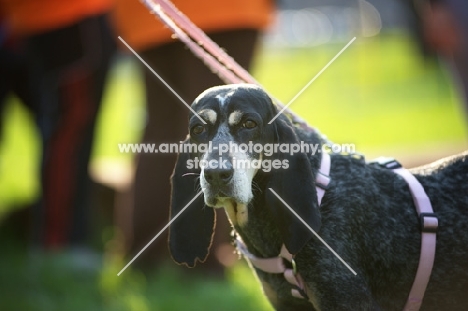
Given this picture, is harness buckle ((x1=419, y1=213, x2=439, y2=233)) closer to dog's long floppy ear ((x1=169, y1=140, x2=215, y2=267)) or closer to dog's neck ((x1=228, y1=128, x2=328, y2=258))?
dog's neck ((x1=228, y1=128, x2=328, y2=258))

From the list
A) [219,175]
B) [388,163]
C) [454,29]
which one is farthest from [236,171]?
[454,29]

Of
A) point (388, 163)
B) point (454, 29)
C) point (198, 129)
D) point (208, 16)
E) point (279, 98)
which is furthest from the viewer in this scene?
point (279, 98)

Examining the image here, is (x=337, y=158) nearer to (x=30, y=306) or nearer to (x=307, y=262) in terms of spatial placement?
(x=307, y=262)

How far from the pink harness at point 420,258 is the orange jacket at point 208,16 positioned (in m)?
1.79

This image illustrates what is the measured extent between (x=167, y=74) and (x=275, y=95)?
9055mm

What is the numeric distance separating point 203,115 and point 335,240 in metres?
0.77

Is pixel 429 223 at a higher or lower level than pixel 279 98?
higher

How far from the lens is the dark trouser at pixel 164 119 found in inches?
205

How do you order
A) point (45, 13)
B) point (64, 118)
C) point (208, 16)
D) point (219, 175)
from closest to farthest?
point (219, 175)
point (208, 16)
point (45, 13)
point (64, 118)

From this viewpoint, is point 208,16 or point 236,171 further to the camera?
point 208,16


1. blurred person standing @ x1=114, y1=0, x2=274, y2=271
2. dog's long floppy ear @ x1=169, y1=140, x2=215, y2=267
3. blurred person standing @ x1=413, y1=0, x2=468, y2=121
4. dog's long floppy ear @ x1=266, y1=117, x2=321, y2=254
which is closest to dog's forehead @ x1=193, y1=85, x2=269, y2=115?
dog's long floppy ear @ x1=266, y1=117, x2=321, y2=254

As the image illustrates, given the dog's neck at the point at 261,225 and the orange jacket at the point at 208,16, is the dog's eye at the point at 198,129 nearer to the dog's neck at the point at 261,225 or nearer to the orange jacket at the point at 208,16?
the dog's neck at the point at 261,225

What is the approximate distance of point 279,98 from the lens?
14.2 metres

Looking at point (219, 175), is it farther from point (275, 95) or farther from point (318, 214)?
point (275, 95)
